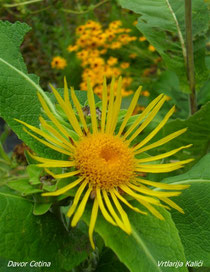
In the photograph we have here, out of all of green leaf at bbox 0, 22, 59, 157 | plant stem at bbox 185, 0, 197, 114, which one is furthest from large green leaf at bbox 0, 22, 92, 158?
plant stem at bbox 185, 0, 197, 114

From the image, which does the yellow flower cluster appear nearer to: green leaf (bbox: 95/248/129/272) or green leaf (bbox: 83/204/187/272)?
green leaf (bbox: 95/248/129/272)

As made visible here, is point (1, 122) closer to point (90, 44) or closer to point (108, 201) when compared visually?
point (90, 44)

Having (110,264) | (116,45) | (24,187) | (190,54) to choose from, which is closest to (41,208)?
(24,187)

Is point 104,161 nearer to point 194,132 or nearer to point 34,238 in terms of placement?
point 34,238

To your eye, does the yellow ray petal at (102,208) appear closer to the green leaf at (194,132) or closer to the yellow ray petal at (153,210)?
the yellow ray petal at (153,210)

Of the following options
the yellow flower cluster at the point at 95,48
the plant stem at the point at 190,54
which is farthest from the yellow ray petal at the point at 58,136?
the yellow flower cluster at the point at 95,48

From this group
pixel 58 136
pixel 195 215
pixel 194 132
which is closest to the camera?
pixel 58 136

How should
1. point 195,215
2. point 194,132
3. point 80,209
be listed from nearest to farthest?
point 80,209, point 195,215, point 194,132

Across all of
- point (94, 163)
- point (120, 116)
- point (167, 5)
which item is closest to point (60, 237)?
point (94, 163)
